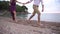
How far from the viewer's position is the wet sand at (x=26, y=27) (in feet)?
6.75

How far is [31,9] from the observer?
2139mm

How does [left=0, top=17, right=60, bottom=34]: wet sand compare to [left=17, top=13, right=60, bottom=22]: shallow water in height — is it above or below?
below

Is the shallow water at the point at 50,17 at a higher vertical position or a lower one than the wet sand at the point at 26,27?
higher

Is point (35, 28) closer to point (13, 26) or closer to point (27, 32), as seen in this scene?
point (27, 32)

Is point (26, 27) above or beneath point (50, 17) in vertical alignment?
beneath

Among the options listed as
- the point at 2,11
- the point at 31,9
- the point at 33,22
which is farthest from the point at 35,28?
the point at 2,11

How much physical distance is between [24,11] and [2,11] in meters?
0.25

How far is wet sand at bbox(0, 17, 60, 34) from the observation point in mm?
2057

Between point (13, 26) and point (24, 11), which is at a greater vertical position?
point (24, 11)

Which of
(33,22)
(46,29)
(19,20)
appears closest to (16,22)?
(19,20)

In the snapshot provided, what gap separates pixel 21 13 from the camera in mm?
2143

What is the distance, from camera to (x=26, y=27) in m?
2.11

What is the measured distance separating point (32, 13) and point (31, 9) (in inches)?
1.8

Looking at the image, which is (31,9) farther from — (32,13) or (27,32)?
(27,32)
